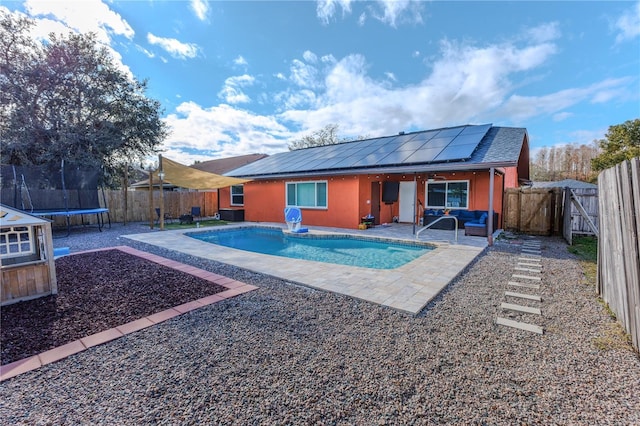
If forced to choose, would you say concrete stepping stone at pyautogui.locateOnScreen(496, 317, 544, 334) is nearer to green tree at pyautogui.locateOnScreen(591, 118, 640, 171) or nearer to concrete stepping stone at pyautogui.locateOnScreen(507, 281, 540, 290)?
concrete stepping stone at pyautogui.locateOnScreen(507, 281, 540, 290)

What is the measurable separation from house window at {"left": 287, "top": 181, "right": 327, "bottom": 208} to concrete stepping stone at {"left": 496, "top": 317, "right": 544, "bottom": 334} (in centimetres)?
928

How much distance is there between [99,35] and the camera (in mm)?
12852

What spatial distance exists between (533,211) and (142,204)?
18.0m

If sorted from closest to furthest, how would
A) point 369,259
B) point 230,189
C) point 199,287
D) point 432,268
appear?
point 199,287 < point 432,268 < point 369,259 < point 230,189

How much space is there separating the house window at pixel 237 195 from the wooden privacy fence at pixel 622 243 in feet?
48.8

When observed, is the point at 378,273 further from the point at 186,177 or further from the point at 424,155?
the point at 186,177

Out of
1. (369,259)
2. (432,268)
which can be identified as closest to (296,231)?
(369,259)

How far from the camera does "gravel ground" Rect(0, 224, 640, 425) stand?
1.84 m

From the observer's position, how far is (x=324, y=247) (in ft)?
29.6

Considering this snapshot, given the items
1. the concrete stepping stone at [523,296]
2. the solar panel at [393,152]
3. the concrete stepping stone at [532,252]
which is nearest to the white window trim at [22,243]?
the concrete stepping stone at [523,296]

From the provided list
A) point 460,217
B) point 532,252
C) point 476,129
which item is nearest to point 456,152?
point 460,217

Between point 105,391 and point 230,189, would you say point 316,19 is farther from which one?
point 105,391

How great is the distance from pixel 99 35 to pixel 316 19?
10.2 m

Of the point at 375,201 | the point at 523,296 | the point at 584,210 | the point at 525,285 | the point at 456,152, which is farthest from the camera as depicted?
the point at 375,201
